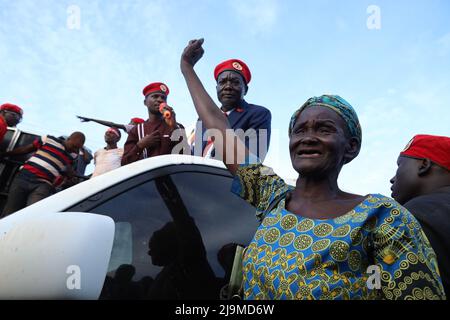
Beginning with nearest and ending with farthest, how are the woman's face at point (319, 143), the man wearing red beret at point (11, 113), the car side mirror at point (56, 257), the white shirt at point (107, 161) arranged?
the car side mirror at point (56, 257) → the woman's face at point (319, 143) → the white shirt at point (107, 161) → the man wearing red beret at point (11, 113)

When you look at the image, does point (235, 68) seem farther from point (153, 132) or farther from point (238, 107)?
point (153, 132)

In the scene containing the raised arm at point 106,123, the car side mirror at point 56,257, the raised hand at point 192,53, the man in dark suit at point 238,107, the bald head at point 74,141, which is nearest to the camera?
the car side mirror at point 56,257

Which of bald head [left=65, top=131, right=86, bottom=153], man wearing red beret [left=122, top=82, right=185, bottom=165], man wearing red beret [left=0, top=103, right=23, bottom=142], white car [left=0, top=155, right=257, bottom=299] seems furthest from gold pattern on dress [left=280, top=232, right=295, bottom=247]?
man wearing red beret [left=0, top=103, right=23, bottom=142]

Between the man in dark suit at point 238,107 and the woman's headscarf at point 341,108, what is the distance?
1253mm

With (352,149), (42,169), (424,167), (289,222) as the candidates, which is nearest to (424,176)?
(424,167)

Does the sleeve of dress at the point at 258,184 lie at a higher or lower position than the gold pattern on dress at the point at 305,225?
higher

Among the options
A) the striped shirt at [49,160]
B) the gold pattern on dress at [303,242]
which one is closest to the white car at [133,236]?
the gold pattern on dress at [303,242]

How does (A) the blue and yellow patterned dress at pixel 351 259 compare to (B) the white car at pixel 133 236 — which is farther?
(B) the white car at pixel 133 236

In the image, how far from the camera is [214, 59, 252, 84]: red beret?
3590 millimetres

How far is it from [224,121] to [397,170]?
1.39 m

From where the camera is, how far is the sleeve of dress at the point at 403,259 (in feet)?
3.66

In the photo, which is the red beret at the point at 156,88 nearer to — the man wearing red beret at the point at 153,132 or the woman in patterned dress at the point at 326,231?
the man wearing red beret at the point at 153,132

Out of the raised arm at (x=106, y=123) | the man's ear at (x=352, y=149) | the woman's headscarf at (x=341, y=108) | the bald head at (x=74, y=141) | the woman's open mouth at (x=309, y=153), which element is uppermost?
the raised arm at (x=106, y=123)

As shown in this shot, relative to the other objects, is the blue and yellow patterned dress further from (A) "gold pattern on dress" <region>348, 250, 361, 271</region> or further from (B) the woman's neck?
(B) the woman's neck
